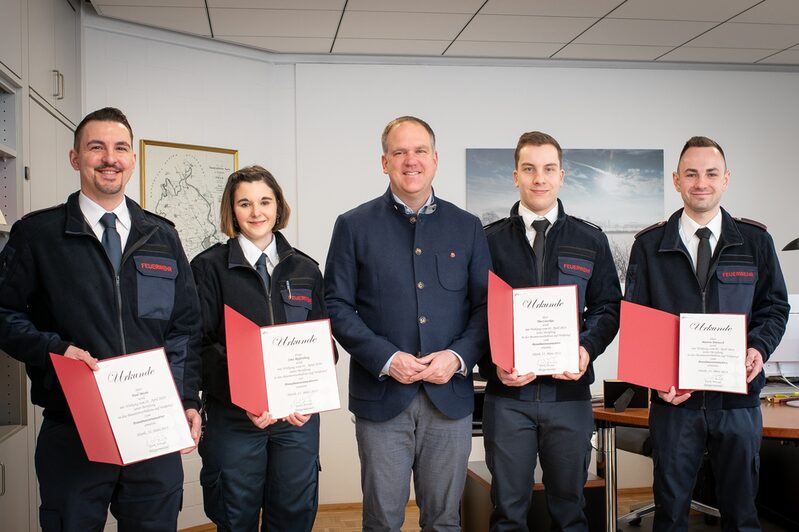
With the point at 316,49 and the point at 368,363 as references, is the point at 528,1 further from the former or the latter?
the point at 368,363

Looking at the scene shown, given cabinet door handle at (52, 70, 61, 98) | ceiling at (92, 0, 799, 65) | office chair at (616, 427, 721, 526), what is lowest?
office chair at (616, 427, 721, 526)

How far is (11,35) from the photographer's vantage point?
3.06 m

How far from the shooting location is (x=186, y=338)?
234 centimetres

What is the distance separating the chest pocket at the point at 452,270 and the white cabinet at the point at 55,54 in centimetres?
205

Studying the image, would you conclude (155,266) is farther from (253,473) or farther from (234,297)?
(253,473)

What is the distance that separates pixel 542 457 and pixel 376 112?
10.3ft

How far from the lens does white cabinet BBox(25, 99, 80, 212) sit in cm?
331

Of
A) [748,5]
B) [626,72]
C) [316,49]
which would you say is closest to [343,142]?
[316,49]

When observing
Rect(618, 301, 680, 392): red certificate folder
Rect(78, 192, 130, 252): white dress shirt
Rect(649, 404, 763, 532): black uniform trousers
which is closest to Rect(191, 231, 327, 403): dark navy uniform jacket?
Rect(78, 192, 130, 252): white dress shirt

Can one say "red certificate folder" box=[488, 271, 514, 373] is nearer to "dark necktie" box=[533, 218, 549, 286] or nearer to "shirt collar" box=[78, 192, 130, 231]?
"dark necktie" box=[533, 218, 549, 286]

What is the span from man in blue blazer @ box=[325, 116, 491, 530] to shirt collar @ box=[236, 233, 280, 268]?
185 mm

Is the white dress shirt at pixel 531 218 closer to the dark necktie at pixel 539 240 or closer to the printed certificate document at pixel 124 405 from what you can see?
the dark necktie at pixel 539 240

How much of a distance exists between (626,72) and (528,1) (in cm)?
164

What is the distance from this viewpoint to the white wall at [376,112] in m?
4.65
